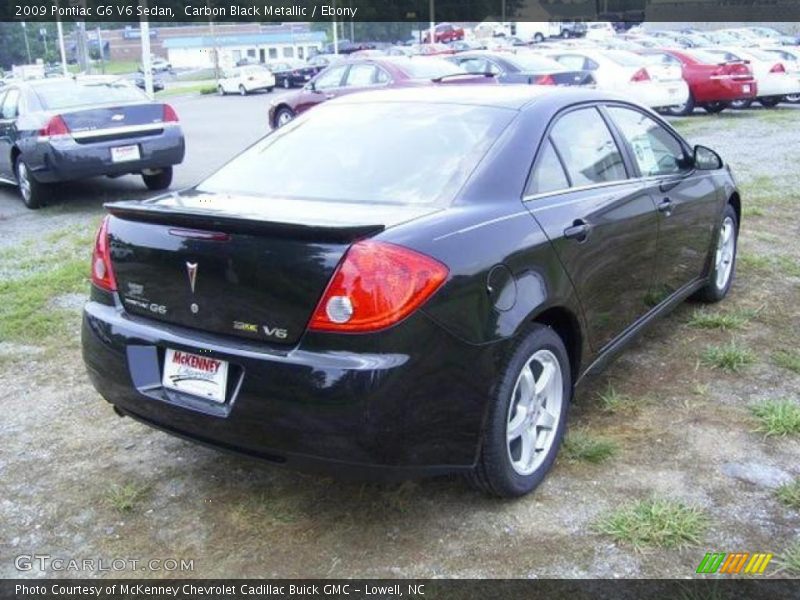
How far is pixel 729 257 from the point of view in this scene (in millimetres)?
5328

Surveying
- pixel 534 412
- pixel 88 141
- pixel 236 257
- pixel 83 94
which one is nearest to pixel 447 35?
pixel 83 94

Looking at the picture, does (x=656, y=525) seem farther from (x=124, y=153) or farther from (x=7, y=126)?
(x=7, y=126)

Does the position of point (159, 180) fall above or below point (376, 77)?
below

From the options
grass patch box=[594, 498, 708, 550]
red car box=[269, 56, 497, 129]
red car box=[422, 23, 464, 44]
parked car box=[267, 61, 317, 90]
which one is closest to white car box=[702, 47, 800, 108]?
red car box=[269, 56, 497, 129]

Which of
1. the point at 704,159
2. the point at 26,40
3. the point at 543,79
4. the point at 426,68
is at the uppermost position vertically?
the point at 26,40

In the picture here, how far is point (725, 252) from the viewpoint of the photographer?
17.2ft

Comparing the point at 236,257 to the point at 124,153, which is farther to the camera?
the point at 124,153

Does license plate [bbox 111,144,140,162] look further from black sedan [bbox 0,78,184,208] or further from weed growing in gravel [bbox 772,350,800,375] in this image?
weed growing in gravel [bbox 772,350,800,375]

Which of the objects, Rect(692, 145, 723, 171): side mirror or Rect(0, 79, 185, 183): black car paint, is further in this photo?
Rect(0, 79, 185, 183): black car paint

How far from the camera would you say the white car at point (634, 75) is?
592 inches

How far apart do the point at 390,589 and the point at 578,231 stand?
1.59m

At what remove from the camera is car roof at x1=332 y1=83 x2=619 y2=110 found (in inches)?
140

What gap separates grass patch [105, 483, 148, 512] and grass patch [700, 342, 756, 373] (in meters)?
2.90

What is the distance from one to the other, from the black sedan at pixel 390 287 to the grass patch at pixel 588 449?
0.19 metres
